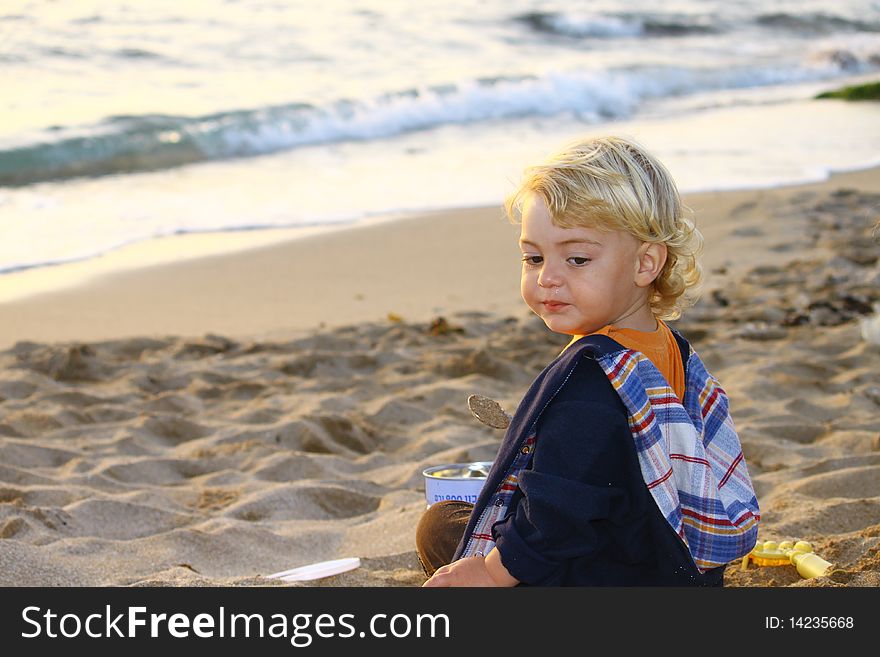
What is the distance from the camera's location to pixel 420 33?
16.3 meters

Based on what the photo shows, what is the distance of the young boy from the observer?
2170mm

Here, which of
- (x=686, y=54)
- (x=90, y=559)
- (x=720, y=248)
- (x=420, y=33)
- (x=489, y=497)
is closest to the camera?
(x=489, y=497)

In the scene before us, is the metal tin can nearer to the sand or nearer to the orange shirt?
the sand

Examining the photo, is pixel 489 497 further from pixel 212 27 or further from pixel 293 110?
pixel 212 27

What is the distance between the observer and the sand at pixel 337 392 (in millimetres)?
3422

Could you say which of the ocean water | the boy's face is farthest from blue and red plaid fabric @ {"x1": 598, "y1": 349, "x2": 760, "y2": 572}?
the ocean water

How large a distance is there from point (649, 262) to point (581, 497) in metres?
0.53

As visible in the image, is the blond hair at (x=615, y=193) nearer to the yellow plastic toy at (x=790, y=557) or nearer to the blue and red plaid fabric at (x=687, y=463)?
the blue and red plaid fabric at (x=687, y=463)

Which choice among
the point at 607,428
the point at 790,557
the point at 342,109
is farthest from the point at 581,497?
the point at 342,109

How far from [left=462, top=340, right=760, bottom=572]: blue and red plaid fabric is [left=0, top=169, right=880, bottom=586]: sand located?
48 cm

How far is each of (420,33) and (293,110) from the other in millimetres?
5460

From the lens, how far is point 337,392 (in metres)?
4.97

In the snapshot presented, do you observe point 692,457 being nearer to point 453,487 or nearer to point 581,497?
point 581,497
